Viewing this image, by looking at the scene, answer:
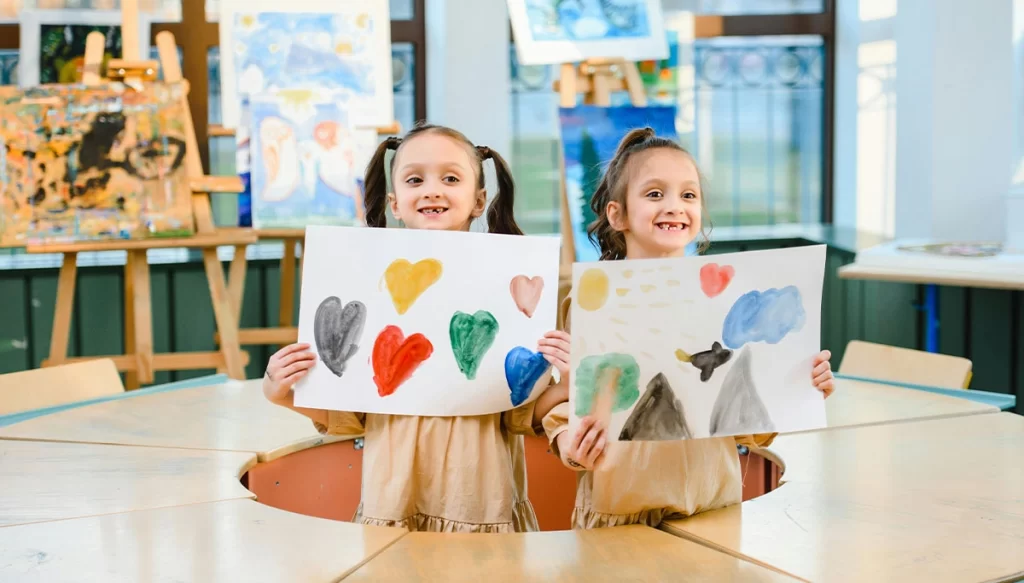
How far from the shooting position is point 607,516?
64.9 inches

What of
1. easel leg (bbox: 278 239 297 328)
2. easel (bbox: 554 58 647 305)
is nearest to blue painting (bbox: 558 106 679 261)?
easel (bbox: 554 58 647 305)

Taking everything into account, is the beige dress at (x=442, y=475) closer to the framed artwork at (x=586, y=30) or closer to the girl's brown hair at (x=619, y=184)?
the girl's brown hair at (x=619, y=184)

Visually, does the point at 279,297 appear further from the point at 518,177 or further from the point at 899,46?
the point at 899,46

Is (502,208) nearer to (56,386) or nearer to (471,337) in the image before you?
(471,337)

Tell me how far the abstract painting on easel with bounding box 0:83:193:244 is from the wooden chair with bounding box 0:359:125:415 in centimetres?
125

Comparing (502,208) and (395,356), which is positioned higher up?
(502,208)

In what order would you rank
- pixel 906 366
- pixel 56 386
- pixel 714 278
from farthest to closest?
pixel 906 366, pixel 56 386, pixel 714 278

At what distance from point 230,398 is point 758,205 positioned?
136 inches

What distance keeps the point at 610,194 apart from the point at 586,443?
1.70 feet

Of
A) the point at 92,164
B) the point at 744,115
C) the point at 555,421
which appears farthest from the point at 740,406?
the point at 744,115

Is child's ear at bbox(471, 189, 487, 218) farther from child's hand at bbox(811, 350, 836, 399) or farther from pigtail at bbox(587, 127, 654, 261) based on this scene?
child's hand at bbox(811, 350, 836, 399)

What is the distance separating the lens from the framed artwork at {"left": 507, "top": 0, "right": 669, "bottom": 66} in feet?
14.0

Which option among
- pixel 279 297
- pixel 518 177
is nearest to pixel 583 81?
pixel 518 177

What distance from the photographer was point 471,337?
1.71 meters
